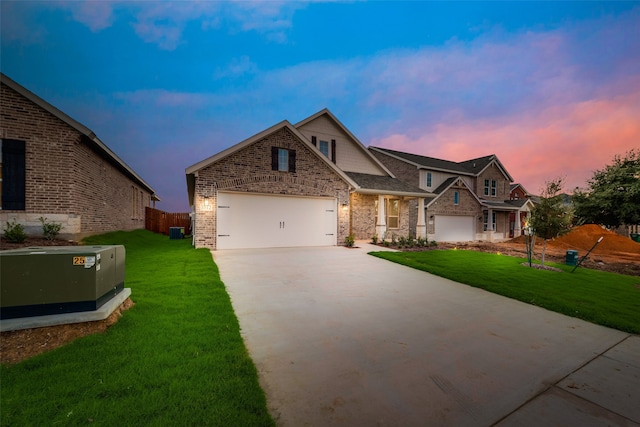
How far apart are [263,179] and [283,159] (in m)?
1.51

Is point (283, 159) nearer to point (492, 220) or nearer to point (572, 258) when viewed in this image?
point (572, 258)

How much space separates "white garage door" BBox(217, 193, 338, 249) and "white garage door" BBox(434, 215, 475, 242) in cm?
977

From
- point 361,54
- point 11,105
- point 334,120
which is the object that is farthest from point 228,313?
point 361,54

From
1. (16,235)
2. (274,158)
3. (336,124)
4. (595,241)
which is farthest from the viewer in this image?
(595,241)

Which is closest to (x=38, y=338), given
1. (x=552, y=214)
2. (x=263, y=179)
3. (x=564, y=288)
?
(x=263, y=179)

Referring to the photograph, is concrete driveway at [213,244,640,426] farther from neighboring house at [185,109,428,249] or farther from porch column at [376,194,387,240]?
porch column at [376,194,387,240]

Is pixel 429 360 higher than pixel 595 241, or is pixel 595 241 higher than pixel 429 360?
pixel 429 360

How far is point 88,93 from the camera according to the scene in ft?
125

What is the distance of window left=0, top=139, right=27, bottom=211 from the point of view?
323 inches

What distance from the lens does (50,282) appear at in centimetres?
288

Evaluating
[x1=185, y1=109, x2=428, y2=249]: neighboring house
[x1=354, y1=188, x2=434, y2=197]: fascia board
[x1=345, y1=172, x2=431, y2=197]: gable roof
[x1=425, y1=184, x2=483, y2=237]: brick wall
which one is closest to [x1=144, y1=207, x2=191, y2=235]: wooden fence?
[x1=185, y1=109, x2=428, y2=249]: neighboring house

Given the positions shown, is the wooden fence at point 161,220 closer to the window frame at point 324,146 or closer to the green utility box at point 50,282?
the window frame at point 324,146

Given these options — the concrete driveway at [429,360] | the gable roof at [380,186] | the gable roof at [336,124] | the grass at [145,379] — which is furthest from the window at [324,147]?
the grass at [145,379]

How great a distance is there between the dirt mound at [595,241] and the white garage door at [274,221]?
15648mm
